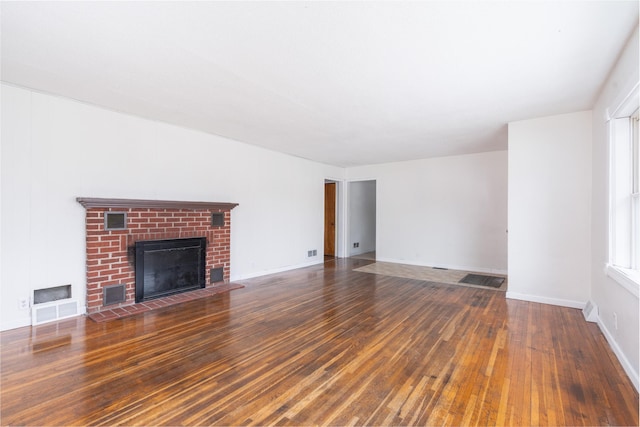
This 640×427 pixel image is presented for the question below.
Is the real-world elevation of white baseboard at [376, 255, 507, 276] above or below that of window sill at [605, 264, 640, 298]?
below

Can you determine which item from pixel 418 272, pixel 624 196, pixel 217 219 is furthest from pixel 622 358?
pixel 217 219

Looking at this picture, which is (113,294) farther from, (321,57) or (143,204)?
(321,57)

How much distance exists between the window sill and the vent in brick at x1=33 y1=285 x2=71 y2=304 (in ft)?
17.4

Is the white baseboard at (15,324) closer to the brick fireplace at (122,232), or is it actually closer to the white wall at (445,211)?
the brick fireplace at (122,232)

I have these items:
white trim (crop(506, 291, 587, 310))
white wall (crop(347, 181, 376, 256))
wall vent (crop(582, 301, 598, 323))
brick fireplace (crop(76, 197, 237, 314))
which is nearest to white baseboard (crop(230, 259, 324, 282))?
brick fireplace (crop(76, 197, 237, 314))

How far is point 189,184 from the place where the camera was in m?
4.71

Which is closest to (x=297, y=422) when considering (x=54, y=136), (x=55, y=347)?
(x=55, y=347)

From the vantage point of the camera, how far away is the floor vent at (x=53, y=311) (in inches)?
126

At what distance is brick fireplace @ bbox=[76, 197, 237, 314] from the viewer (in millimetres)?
3602

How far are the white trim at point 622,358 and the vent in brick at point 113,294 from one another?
4.96 meters

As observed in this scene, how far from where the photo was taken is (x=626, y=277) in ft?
7.80

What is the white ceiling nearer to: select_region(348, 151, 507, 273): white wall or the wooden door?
select_region(348, 151, 507, 273): white wall

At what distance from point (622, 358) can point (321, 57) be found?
11.2 ft

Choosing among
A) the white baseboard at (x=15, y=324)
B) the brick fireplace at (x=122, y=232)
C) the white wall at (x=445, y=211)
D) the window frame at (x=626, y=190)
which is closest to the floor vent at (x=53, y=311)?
the white baseboard at (x=15, y=324)
